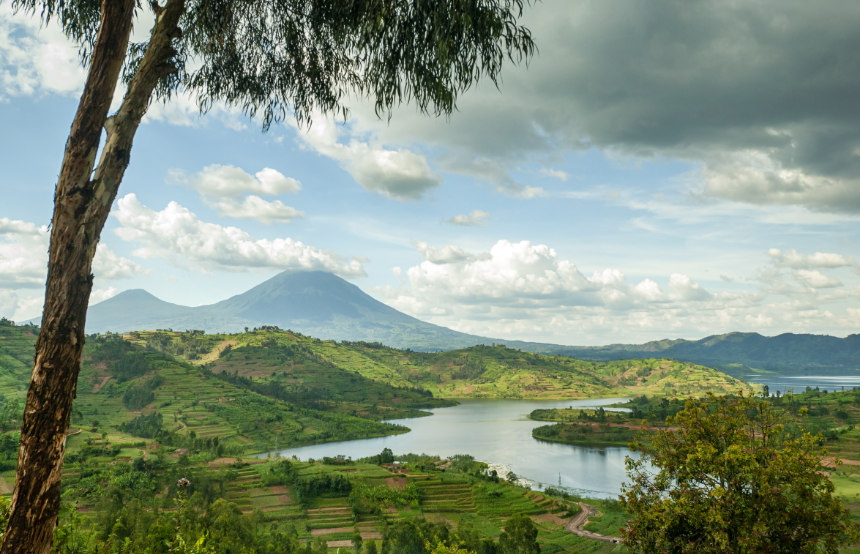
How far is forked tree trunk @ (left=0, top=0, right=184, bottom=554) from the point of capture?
392 centimetres

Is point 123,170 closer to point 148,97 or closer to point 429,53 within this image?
point 148,97

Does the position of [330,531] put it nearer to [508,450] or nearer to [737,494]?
[508,450]

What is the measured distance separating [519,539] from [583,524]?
1713 cm

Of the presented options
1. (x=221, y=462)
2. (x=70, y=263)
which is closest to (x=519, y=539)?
(x=221, y=462)

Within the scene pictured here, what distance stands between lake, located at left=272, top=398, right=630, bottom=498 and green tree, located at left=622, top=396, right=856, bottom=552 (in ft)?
234

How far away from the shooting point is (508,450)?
109312mm

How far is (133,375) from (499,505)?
119696 mm

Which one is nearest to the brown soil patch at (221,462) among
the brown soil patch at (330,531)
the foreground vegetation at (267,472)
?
the foreground vegetation at (267,472)

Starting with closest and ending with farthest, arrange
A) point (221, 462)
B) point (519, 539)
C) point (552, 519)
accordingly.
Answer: point (519, 539) < point (552, 519) < point (221, 462)

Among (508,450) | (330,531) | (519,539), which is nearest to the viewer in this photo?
(519,539)

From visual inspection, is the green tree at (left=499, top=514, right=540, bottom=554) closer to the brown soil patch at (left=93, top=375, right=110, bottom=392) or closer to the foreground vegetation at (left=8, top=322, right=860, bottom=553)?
the foreground vegetation at (left=8, top=322, right=860, bottom=553)

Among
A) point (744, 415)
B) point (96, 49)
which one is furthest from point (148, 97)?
point (744, 415)

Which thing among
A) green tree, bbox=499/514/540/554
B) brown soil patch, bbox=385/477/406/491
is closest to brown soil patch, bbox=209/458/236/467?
brown soil patch, bbox=385/477/406/491

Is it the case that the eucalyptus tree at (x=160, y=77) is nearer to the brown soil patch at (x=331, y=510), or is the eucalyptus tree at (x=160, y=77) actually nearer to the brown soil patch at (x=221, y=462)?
the brown soil patch at (x=331, y=510)
